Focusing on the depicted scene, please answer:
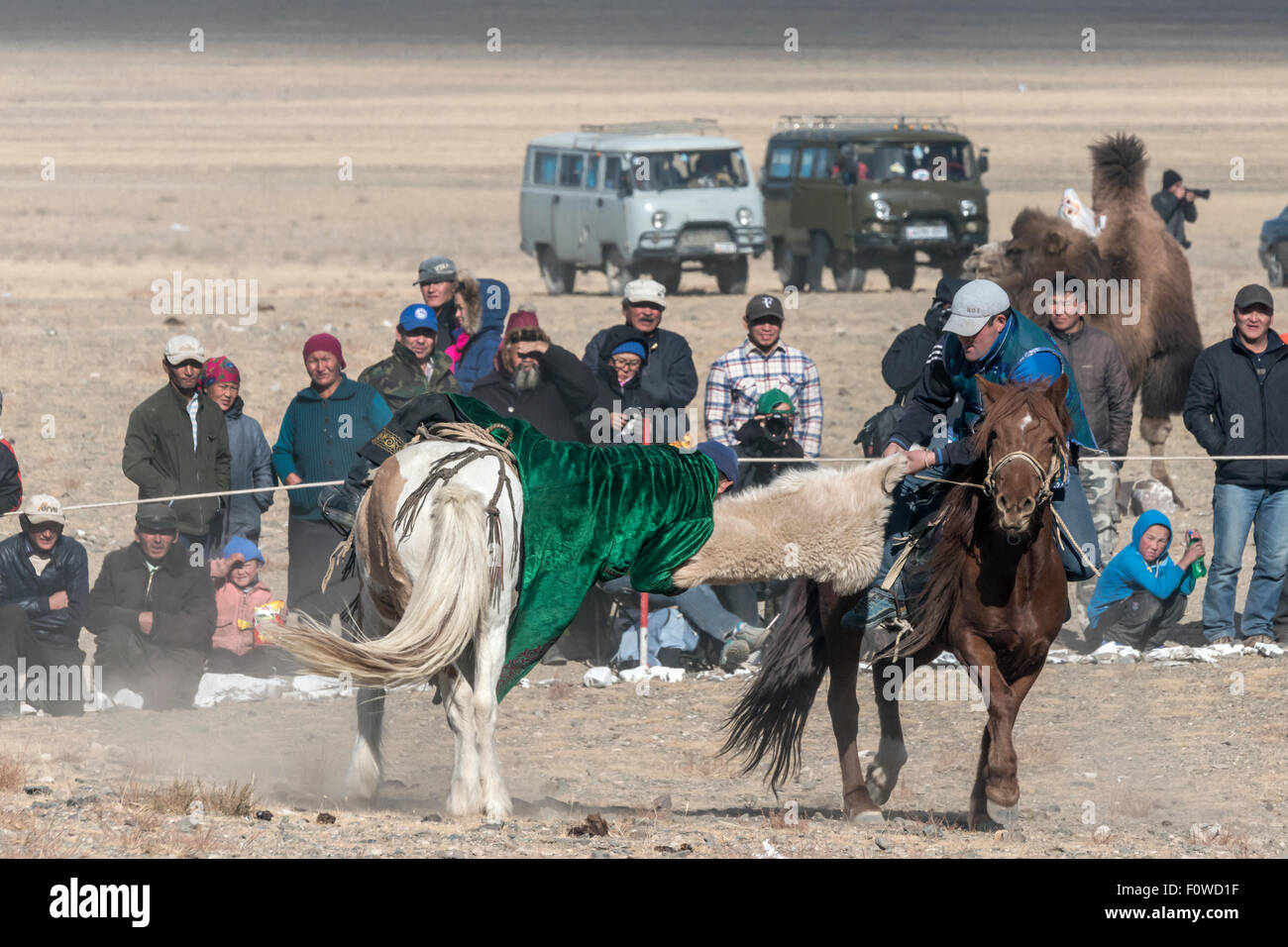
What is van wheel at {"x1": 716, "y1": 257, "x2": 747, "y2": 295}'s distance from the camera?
93.5ft

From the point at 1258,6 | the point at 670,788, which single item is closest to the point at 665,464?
the point at 670,788

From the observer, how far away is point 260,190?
49656mm

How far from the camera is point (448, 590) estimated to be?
6.72m

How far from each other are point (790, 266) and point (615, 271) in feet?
9.76

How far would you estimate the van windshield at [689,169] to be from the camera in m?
28.6

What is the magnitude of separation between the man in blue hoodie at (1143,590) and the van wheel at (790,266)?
18799 mm

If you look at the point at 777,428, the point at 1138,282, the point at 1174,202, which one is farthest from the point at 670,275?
the point at 777,428

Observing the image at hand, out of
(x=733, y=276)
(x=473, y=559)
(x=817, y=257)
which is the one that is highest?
(x=817, y=257)

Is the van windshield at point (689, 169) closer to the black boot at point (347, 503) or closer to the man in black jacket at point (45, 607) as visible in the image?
the man in black jacket at point (45, 607)

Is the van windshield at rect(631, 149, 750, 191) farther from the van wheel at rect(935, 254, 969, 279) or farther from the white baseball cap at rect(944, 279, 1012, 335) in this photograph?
the white baseball cap at rect(944, 279, 1012, 335)

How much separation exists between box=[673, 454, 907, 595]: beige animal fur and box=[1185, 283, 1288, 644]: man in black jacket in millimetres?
3768

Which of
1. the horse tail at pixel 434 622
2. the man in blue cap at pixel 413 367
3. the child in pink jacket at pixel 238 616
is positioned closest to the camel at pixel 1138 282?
the man in blue cap at pixel 413 367

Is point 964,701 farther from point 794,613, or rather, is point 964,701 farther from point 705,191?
point 705,191

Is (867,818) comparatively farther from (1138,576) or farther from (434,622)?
(1138,576)
